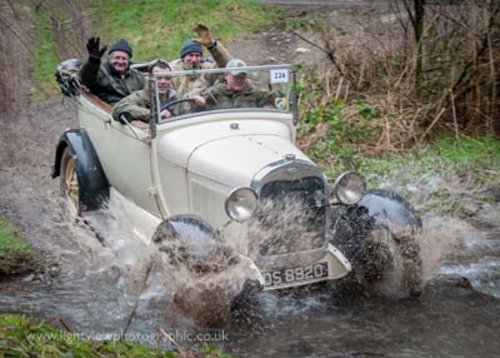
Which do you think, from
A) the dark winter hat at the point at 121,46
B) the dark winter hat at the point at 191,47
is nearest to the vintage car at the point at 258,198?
the dark winter hat at the point at 121,46

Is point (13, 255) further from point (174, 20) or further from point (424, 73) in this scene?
point (174, 20)

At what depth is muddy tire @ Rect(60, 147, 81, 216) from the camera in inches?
370

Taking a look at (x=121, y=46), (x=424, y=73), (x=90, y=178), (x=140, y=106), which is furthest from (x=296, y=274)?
(x=424, y=73)

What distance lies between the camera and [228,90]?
7.99 metres

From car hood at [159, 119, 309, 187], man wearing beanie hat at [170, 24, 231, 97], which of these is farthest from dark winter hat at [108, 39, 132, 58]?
car hood at [159, 119, 309, 187]

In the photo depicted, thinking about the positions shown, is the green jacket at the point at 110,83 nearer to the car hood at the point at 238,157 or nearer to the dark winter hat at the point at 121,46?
the dark winter hat at the point at 121,46

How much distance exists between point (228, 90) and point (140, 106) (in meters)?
0.79

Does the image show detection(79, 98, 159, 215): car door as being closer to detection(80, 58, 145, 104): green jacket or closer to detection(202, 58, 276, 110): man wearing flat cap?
detection(80, 58, 145, 104): green jacket

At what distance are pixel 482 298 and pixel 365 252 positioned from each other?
3.37 feet

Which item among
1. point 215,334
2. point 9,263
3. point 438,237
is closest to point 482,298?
point 438,237

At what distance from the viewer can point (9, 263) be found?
26.2ft

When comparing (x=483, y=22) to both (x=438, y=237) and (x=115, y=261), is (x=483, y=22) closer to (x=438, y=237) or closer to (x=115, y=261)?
(x=438, y=237)

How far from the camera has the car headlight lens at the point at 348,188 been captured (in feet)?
23.7

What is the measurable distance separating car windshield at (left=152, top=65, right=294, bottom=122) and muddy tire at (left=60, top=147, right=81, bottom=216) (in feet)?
5.96
